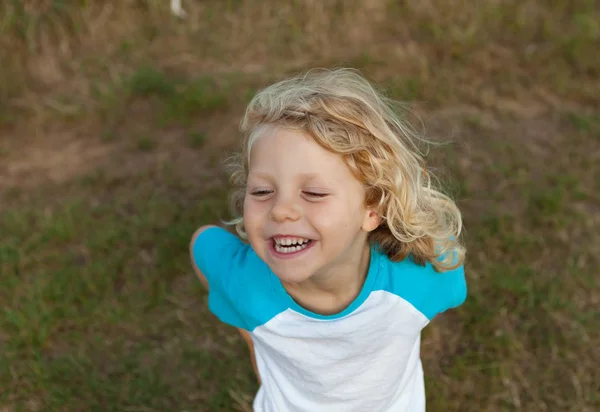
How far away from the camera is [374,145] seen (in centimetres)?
177

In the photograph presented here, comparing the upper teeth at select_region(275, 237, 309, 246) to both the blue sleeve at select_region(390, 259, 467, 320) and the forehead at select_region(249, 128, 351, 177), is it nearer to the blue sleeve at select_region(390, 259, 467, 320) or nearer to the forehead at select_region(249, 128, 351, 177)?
the forehead at select_region(249, 128, 351, 177)

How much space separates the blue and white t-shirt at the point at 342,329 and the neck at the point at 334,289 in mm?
45

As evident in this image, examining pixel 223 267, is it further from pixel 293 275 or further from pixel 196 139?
pixel 196 139

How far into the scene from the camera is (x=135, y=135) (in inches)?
151

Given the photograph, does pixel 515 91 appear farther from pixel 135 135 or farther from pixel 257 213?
pixel 257 213

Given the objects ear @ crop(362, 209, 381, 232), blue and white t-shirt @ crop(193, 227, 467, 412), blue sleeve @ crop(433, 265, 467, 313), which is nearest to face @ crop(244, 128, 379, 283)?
ear @ crop(362, 209, 381, 232)

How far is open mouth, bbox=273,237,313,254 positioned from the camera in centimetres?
165

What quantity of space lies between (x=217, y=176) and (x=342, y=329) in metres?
1.87

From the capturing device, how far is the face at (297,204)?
1636 mm

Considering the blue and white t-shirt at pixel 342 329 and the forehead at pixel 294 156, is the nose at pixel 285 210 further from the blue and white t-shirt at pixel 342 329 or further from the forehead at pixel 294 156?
the blue and white t-shirt at pixel 342 329

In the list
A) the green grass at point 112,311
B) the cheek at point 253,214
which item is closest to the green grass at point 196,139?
the green grass at point 112,311

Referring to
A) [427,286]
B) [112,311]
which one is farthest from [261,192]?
[112,311]

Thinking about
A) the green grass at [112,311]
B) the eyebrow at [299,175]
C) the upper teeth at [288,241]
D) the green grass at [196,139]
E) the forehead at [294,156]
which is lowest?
the green grass at [112,311]

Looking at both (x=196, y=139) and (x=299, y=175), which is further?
(x=196, y=139)
